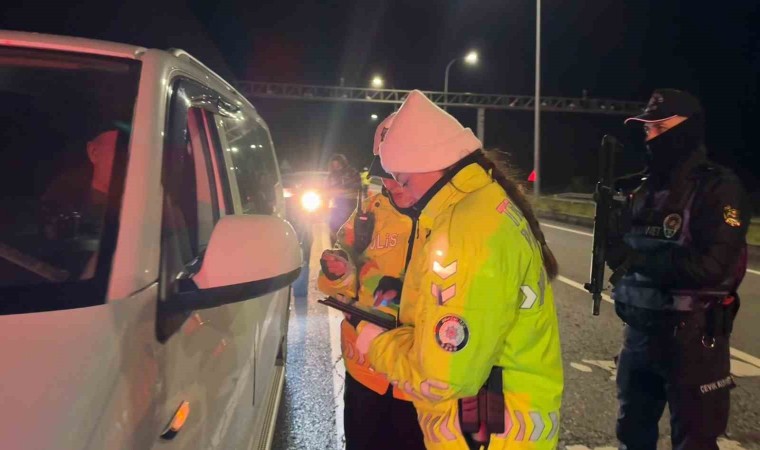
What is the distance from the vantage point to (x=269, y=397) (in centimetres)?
297

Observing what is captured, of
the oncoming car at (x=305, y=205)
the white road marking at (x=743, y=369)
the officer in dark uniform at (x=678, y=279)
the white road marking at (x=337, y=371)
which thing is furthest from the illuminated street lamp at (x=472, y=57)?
the officer in dark uniform at (x=678, y=279)

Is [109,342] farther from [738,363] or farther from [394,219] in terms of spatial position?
[738,363]

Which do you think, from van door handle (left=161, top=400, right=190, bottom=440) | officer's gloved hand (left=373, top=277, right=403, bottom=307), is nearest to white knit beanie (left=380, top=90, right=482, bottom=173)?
officer's gloved hand (left=373, top=277, right=403, bottom=307)

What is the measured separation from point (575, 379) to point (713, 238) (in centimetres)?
260

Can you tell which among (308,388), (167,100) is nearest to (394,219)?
(167,100)

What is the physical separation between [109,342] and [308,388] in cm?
351

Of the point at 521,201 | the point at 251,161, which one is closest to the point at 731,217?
A: the point at 521,201

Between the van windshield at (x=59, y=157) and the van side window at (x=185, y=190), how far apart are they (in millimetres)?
124

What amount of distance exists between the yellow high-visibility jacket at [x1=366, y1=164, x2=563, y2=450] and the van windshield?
85 cm

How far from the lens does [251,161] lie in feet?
11.4

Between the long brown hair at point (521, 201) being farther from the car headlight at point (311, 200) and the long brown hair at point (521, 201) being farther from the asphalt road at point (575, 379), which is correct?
the car headlight at point (311, 200)

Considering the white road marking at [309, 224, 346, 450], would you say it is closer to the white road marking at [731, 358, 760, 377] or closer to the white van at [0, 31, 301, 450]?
the white van at [0, 31, 301, 450]

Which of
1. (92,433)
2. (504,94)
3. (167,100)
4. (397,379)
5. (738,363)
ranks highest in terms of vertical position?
(504,94)

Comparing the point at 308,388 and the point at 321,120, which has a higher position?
the point at 321,120
